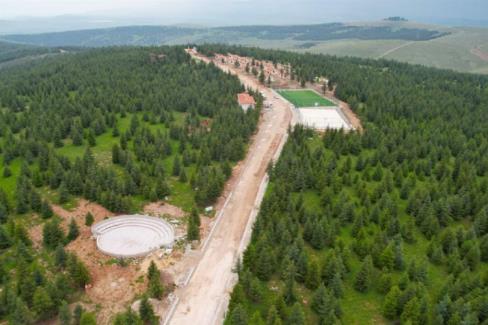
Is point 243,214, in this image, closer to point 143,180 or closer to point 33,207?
point 143,180

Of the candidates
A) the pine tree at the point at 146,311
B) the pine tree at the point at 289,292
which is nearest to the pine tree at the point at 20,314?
the pine tree at the point at 146,311

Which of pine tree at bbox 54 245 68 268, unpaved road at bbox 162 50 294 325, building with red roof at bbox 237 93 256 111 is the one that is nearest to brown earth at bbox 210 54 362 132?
building with red roof at bbox 237 93 256 111

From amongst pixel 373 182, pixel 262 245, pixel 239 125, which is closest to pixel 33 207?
pixel 262 245

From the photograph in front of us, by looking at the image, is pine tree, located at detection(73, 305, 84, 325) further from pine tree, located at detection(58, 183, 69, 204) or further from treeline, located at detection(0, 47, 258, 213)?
pine tree, located at detection(58, 183, 69, 204)

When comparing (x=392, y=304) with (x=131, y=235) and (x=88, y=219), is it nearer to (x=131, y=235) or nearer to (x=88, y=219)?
(x=131, y=235)

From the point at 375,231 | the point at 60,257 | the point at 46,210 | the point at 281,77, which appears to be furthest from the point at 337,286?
the point at 281,77

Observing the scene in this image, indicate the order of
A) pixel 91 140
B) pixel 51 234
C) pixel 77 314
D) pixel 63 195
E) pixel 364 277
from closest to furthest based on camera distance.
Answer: pixel 77 314 → pixel 364 277 → pixel 51 234 → pixel 63 195 → pixel 91 140
